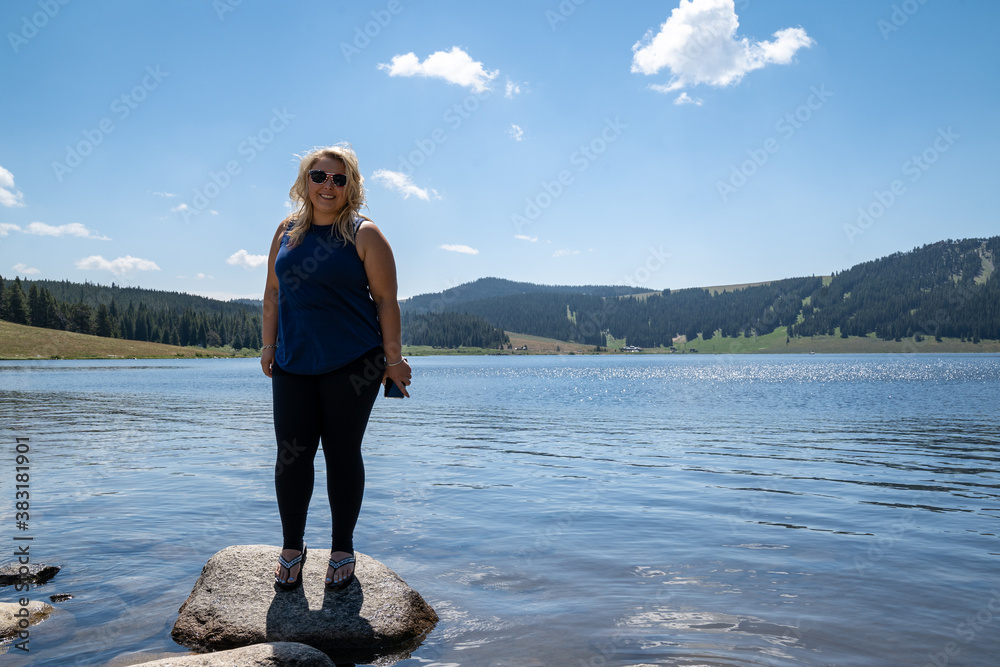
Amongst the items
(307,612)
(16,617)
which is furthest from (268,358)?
(16,617)

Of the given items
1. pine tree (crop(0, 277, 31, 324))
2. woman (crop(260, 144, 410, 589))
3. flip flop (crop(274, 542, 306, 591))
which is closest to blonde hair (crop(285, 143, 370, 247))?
woman (crop(260, 144, 410, 589))

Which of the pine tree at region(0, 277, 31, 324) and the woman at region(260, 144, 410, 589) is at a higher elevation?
the pine tree at region(0, 277, 31, 324)

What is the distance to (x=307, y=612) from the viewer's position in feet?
17.9

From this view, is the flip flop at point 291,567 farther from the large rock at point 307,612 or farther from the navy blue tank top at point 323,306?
the navy blue tank top at point 323,306

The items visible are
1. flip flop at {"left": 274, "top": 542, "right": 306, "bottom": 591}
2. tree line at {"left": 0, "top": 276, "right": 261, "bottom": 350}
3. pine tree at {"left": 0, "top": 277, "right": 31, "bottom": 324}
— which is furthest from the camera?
tree line at {"left": 0, "top": 276, "right": 261, "bottom": 350}

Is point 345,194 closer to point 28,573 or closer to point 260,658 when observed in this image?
point 260,658

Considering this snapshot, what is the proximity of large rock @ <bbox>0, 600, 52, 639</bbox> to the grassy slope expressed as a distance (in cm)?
15109

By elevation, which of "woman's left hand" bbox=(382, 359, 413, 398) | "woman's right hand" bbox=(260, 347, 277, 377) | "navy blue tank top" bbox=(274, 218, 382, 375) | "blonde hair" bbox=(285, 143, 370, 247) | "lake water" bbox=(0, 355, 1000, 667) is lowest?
"lake water" bbox=(0, 355, 1000, 667)

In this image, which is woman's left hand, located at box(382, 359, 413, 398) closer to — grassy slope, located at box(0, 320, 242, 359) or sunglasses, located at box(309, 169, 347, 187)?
sunglasses, located at box(309, 169, 347, 187)

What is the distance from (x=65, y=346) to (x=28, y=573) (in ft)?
529

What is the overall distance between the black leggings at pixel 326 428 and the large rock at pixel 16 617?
2.55 m

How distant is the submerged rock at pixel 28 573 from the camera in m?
7.09

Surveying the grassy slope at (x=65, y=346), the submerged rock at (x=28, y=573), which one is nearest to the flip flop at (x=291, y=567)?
the submerged rock at (x=28, y=573)

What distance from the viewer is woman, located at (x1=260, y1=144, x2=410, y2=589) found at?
5227 millimetres
